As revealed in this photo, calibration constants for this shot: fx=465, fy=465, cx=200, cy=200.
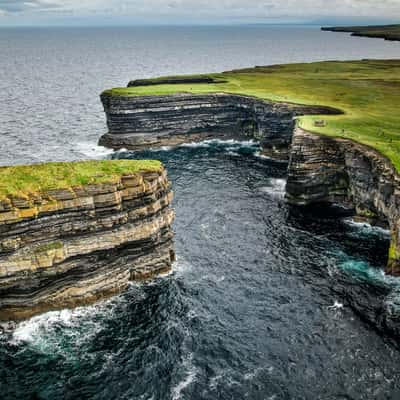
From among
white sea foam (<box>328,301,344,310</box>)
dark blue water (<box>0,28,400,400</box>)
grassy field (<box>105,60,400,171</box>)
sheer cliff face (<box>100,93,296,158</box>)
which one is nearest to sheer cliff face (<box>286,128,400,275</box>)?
grassy field (<box>105,60,400,171</box>)

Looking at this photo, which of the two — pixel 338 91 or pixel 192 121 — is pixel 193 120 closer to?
pixel 192 121

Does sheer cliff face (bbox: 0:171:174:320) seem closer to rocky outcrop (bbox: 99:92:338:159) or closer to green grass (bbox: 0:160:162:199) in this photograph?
green grass (bbox: 0:160:162:199)

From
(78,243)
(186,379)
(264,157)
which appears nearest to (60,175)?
(78,243)

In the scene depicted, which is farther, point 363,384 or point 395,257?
point 395,257

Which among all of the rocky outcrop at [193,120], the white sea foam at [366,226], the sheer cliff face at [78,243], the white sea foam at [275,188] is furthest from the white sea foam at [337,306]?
the rocky outcrop at [193,120]

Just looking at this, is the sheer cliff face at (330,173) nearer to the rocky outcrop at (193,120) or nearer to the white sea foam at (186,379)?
the rocky outcrop at (193,120)

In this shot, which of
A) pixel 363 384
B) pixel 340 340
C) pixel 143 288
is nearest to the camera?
pixel 363 384

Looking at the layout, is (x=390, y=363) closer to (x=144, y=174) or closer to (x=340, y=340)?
(x=340, y=340)

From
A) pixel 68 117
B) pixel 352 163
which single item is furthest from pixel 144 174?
pixel 68 117
